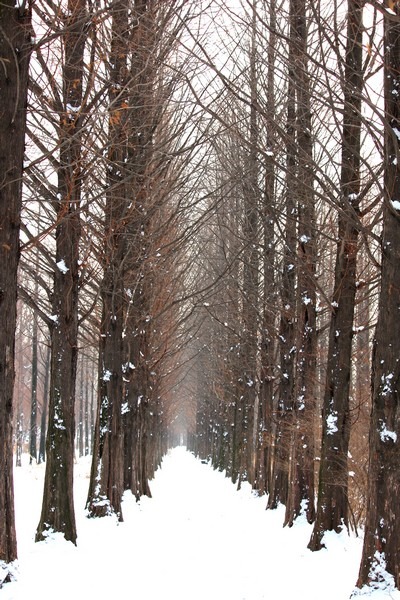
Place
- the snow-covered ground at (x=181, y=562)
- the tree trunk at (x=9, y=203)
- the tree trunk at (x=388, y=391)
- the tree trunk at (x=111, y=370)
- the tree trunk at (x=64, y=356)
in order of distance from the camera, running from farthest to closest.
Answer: the tree trunk at (x=111, y=370)
the tree trunk at (x=64, y=356)
the snow-covered ground at (x=181, y=562)
the tree trunk at (x=388, y=391)
the tree trunk at (x=9, y=203)

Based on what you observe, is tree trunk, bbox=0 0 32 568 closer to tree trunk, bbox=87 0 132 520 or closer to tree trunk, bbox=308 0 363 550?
tree trunk, bbox=308 0 363 550

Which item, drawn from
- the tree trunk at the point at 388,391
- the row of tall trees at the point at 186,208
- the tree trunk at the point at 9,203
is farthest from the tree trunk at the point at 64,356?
the tree trunk at the point at 388,391

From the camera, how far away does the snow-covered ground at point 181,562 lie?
6445 mm

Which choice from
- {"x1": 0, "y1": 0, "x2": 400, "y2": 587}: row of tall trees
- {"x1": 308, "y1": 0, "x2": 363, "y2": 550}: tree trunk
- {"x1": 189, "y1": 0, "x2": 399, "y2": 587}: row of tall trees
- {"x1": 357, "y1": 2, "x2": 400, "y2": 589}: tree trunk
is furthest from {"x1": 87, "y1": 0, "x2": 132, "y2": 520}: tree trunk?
{"x1": 357, "y1": 2, "x2": 400, "y2": 589}: tree trunk

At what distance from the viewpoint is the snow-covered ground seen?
6.45 metres

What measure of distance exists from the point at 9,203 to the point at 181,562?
5462mm

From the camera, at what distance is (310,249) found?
38.0 ft

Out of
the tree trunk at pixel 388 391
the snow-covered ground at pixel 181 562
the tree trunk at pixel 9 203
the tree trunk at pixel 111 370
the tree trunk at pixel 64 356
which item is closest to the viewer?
the tree trunk at pixel 9 203

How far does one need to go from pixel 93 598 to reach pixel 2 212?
3694mm

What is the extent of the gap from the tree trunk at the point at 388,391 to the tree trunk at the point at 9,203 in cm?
325

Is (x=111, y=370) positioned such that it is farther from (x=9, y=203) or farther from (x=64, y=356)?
(x=9, y=203)

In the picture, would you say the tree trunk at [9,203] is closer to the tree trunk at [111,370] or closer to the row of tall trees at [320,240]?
the row of tall trees at [320,240]

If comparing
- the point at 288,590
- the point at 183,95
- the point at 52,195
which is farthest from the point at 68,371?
the point at 183,95

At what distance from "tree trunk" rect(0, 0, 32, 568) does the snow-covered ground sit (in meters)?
0.97
